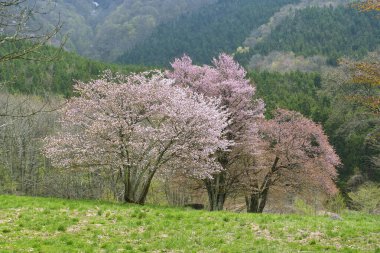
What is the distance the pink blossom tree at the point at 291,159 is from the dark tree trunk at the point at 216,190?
1.72 metres

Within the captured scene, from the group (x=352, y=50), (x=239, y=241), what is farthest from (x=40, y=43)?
(x=352, y=50)

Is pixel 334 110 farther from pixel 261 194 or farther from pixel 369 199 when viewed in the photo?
pixel 261 194

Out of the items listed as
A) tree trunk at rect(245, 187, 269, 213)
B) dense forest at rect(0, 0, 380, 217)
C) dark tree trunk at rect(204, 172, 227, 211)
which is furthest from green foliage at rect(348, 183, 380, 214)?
dark tree trunk at rect(204, 172, 227, 211)

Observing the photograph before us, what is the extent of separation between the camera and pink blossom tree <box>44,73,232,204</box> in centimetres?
2230

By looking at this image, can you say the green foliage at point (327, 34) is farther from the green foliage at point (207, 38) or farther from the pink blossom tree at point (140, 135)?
the pink blossom tree at point (140, 135)

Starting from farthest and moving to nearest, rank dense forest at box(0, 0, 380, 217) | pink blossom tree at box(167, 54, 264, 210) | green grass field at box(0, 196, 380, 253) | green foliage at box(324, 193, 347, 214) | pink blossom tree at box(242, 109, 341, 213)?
green foliage at box(324, 193, 347, 214) → pink blossom tree at box(242, 109, 341, 213) → pink blossom tree at box(167, 54, 264, 210) → dense forest at box(0, 0, 380, 217) → green grass field at box(0, 196, 380, 253)

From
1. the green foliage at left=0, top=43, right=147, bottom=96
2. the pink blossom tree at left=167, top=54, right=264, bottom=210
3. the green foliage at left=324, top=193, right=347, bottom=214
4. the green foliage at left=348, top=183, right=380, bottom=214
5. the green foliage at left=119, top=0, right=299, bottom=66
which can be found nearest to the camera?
the pink blossom tree at left=167, top=54, right=264, bottom=210

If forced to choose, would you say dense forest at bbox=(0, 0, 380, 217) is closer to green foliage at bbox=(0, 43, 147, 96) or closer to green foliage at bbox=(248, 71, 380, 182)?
green foliage at bbox=(248, 71, 380, 182)

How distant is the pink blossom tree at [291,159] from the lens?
98.8ft

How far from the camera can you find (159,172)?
24.9 meters

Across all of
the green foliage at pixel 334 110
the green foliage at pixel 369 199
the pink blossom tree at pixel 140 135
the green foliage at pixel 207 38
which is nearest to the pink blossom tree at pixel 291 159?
the pink blossom tree at pixel 140 135

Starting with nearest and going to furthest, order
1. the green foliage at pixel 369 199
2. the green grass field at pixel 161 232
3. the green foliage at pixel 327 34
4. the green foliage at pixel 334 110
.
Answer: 1. the green grass field at pixel 161 232
2. the green foliage at pixel 369 199
3. the green foliage at pixel 334 110
4. the green foliage at pixel 327 34

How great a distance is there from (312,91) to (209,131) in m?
65.0

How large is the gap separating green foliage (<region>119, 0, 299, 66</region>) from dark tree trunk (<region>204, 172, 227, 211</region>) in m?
133
